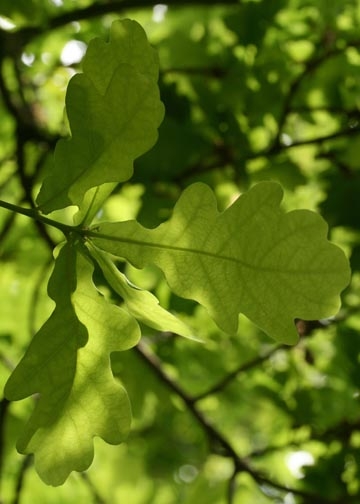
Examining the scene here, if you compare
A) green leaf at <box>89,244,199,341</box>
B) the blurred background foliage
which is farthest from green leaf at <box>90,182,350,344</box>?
the blurred background foliage

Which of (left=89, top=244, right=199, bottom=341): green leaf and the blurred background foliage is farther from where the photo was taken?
the blurred background foliage

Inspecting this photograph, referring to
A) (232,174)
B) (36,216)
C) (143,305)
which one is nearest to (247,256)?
(143,305)

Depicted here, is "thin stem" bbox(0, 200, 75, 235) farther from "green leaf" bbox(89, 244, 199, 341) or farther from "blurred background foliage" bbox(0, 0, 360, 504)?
"blurred background foliage" bbox(0, 0, 360, 504)

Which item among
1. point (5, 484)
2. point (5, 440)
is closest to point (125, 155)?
point (5, 440)

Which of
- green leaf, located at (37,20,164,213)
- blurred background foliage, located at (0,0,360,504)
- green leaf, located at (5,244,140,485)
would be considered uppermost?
green leaf, located at (37,20,164,213)

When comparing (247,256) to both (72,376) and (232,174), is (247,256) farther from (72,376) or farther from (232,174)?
(232,174)

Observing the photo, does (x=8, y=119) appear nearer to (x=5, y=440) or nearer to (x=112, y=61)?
(x=5, y=440)
